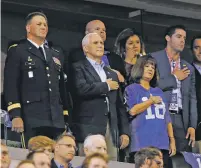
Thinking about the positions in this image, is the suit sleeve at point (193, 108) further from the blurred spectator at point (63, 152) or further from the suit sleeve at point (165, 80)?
the blurred spectator at point (63, 152)

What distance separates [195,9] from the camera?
14.8 m

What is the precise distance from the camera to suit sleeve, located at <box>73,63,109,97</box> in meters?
10.6

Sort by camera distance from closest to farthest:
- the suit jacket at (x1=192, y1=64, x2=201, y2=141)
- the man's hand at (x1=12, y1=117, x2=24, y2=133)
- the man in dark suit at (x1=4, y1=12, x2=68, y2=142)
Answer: the man's hand at (x1=12, y1=117, x2=24, y2=133) → the man in dark suit at (x1=4, y1=12, x2=68, y2=142) → the suit jacket at (x1=192, y1=64, x2=201, y2=141)

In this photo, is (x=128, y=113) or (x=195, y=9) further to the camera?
(x=195, y=9)

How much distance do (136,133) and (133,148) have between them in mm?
174

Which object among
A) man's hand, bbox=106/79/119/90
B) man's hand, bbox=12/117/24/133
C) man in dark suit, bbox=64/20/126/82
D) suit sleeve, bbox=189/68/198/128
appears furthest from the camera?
suit sleeve, bbox=189/68/198/128

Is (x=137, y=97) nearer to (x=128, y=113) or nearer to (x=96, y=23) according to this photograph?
(x=128, y=113)

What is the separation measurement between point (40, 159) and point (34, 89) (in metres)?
1.84

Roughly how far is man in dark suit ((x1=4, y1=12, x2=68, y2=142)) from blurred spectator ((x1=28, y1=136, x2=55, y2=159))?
43 centimetres

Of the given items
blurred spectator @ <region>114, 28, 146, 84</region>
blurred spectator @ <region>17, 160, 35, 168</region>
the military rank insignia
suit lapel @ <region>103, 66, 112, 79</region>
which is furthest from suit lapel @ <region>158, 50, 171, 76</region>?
blurred spectator @ <region>17, 160, 35, 168</region>

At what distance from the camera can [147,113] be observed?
1084cm

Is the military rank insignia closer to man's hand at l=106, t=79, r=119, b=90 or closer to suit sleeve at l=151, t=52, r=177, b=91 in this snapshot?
man's hand at l=106, t=79, r=119, b=90

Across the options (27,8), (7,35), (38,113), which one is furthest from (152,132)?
(27,8)

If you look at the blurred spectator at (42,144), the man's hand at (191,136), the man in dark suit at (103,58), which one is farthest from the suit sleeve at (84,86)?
the man's hand at (191,136)
